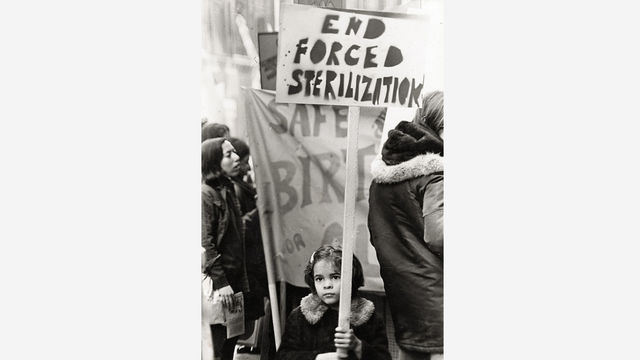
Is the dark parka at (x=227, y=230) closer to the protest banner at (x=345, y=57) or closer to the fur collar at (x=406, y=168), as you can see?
the protest banner at (x=345, y=57)

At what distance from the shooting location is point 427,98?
4.97m

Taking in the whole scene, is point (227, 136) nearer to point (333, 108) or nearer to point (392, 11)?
point (333, 108)

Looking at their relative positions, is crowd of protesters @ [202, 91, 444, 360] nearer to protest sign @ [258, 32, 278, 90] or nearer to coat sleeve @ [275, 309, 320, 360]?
coat sleeve @ [275, 309, 320, 360]

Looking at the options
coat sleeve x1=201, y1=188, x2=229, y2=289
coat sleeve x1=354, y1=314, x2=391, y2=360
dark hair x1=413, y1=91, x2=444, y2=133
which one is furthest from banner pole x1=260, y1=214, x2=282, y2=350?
dark hair x1=413, y1=91, x2=444, y2=133

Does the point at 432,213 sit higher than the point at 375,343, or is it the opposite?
the point at 432,213

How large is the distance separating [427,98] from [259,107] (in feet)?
2.64

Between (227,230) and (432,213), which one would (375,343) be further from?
(227,230)

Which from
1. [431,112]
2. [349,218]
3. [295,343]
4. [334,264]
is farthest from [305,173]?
[295,343]

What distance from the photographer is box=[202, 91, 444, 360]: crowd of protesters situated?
4945mm

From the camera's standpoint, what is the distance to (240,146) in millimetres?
4996

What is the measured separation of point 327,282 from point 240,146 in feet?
2.54

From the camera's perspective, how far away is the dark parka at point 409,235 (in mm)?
4973

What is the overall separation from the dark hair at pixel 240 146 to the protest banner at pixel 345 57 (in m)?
0.27

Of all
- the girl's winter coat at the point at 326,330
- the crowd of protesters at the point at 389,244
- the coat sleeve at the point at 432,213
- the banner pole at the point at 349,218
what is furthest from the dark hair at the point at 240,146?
the coat sleeve at the point at 432,213
